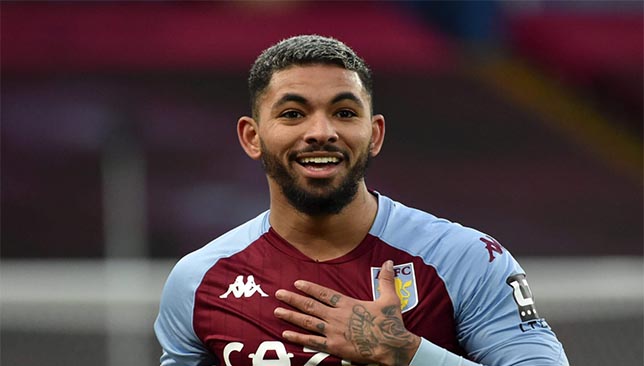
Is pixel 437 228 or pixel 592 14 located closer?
pixel 437 228

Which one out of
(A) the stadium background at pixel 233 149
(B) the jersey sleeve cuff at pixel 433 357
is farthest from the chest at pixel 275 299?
(A) the stadium background at pixel 233 149

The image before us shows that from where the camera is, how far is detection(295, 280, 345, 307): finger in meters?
2.89

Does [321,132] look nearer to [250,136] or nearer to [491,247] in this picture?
[250,136]

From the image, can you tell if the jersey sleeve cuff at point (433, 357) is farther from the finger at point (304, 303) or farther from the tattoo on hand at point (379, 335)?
the finger at point (304, 303)

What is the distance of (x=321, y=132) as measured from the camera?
285cm

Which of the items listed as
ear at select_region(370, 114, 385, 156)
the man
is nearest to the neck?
the man

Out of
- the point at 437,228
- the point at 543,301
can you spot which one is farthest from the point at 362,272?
the point at 543,301

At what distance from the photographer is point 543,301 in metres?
6.21

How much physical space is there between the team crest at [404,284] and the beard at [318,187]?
0.20m

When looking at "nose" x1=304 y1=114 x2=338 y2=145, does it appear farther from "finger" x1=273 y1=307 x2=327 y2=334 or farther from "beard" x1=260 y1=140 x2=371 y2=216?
"finger" x1=273 y1=307 x2=327 y2=334

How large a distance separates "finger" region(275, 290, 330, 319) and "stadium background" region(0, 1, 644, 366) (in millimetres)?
3422

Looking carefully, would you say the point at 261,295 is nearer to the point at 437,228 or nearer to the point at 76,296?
the point at 437,228

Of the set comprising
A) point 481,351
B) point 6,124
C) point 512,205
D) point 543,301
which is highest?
point 6,124

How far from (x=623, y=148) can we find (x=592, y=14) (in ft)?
5.18
